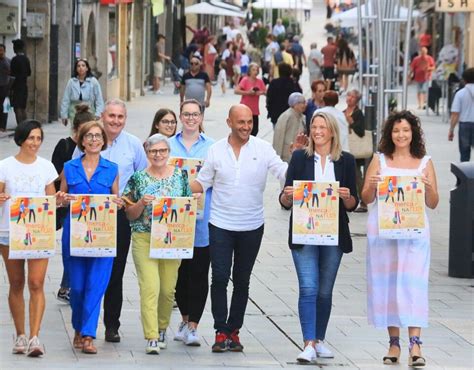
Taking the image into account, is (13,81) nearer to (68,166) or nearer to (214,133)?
(214,133)

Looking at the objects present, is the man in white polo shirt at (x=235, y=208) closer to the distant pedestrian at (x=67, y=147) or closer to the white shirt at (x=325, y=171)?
the white shirt at (x=325, y=171)

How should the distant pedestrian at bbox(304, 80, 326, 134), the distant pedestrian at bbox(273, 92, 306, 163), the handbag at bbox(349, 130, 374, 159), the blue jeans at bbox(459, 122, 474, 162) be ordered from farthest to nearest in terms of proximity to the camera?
1. the blue jeans at bbox(459, 122, 474, 162)
2. the distant pedestrian at bbox(304, 80, 326, 134)
3. the handbag at bbox(349, 130, 374, 159)
4. the distant pedestrian at bbox(273, 92, 306, 163)

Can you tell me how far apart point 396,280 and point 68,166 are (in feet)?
7.49

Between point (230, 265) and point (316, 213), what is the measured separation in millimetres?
780

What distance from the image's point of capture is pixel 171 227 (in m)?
9.86

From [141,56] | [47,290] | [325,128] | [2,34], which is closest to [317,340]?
[325,128]

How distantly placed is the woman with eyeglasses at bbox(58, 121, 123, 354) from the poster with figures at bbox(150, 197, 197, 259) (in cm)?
38

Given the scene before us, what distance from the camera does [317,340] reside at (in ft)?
32.7

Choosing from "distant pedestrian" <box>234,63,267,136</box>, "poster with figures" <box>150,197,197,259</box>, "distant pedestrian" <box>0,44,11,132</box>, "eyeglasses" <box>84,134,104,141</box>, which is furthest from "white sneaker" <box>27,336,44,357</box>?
"distant pedestrian" <box>0,44,11,132</box>

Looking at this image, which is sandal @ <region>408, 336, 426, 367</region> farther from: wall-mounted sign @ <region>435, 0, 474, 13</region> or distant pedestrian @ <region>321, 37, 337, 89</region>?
distant pedestrian @ <region>321, 37, 337, 89</region>

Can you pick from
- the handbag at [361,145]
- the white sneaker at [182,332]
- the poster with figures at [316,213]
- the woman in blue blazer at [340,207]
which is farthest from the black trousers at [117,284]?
the handbag at [361,145]

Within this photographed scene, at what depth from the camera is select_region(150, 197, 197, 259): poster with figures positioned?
32.3 ft

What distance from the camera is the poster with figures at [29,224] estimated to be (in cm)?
957

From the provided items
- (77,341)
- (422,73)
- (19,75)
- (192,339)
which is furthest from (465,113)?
(422,73)
